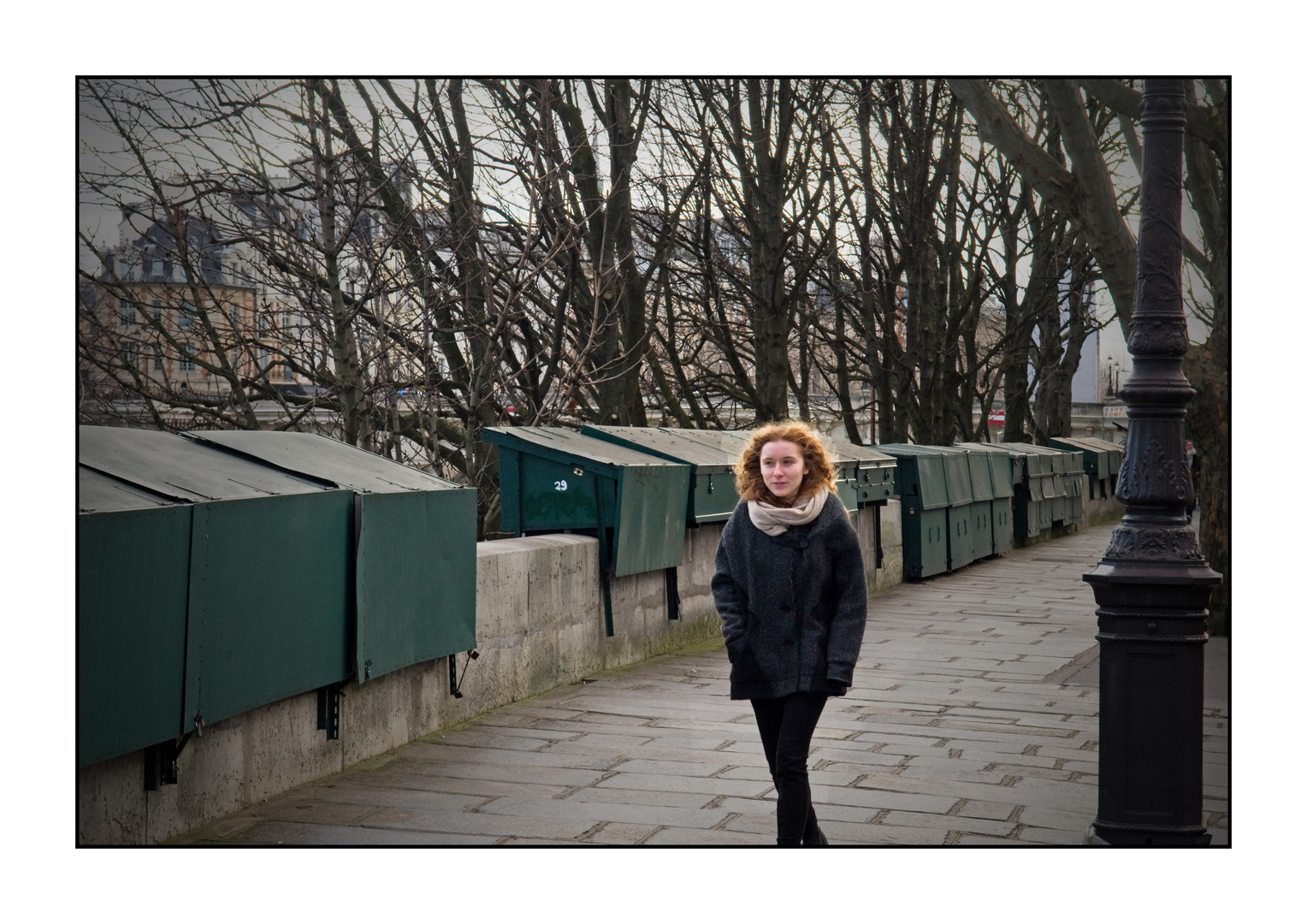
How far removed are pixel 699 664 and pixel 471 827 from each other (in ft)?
12.6

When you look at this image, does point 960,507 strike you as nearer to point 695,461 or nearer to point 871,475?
point 871,475

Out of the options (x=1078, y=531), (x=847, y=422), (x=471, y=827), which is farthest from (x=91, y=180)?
(x=1078, y=531)

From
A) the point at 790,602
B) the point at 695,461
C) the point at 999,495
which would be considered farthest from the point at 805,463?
the point at 999,495

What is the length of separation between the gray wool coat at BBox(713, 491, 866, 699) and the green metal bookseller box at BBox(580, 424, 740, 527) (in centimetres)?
488

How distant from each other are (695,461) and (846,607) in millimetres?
5228

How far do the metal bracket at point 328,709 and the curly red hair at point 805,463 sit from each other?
1967mm

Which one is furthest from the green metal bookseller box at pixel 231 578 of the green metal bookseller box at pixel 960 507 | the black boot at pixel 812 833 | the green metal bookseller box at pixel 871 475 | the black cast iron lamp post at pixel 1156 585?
the green metal bookseller box at pixel 960 507

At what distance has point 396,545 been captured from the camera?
18.7 feet

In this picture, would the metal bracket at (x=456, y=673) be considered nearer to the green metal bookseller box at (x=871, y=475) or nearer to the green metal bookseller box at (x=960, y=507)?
the green metal bookseller box at (x=871, y=475)

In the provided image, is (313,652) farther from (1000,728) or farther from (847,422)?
(847,422)

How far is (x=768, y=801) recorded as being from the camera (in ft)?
17.3

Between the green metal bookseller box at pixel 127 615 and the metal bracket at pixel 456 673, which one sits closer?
the green metal bookseller box at pixel 127 615

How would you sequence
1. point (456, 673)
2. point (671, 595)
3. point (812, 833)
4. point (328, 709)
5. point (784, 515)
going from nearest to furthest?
1. point (784, 515)
2. point (812, 833)
3. point (328, 709)
4. point (456, 673)
5. point (671, 595)

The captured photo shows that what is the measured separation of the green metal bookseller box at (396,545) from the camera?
5.45 m
